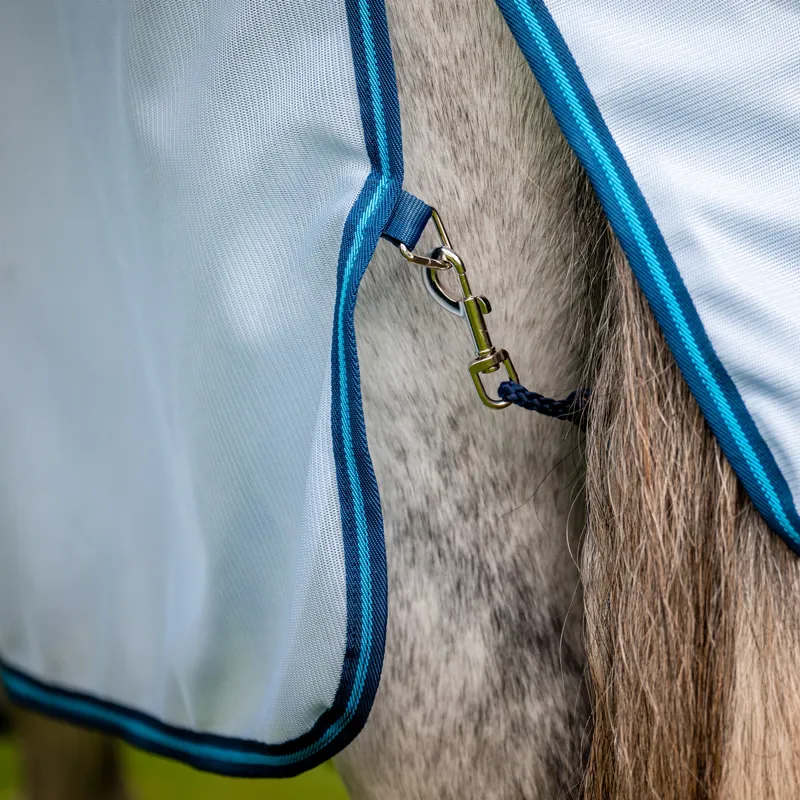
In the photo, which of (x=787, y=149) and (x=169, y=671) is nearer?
(x=787, y=149)

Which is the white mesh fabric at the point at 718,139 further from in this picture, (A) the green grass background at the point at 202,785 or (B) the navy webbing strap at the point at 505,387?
(A) the green grass background at the point at 202,785

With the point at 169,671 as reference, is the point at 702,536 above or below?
above

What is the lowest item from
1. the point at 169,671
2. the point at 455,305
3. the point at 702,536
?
the point at 169,671

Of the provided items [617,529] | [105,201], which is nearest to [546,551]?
[617,529]

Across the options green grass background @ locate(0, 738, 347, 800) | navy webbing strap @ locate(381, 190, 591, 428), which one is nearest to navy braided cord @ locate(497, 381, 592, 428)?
navy webbing strap @ locate(381, 190, 591, 428)

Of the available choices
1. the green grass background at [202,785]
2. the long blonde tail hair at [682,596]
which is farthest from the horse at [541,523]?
the green grass background at [202,785]

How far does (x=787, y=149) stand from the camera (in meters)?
0.33

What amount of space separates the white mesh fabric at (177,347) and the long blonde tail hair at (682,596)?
0.13m

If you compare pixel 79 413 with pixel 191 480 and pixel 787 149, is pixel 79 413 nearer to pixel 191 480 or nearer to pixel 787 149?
pixel 191 480

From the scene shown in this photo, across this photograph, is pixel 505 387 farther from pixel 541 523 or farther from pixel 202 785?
pixel 202 785

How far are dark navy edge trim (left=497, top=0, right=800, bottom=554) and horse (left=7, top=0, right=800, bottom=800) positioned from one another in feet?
0.05

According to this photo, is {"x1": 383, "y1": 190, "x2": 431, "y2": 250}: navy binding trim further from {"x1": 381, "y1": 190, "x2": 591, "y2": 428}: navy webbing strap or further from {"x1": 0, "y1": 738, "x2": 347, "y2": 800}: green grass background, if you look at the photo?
{"x1": 0, "y1": 738, "x2": 347, "y2": 800}: green grass background

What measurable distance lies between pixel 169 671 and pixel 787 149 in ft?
1.33

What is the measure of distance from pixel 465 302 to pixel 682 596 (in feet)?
0.56
